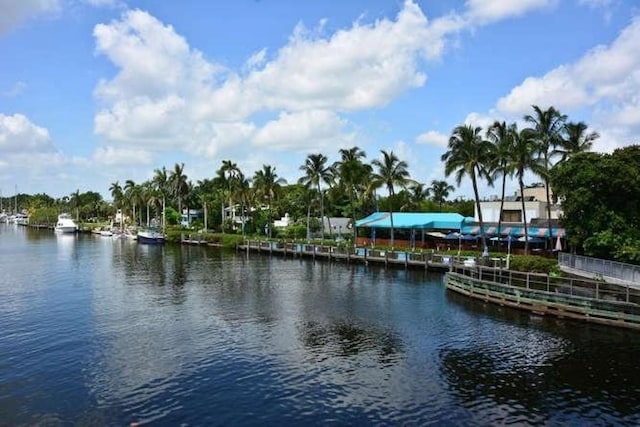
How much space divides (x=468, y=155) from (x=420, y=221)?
1925cm

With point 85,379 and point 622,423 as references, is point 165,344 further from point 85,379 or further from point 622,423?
point 622,423

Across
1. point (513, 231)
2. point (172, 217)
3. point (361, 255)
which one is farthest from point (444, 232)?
point (172, 217)

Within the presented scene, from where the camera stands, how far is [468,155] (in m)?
60.4

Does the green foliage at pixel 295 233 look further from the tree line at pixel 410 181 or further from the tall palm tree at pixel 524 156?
the tall palm tree at pixel 524 156

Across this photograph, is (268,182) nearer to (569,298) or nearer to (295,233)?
(295,233)

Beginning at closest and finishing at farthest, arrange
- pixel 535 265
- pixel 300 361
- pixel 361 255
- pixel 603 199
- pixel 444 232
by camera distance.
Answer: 1. pixel 300 361
2. pixel 603 199
3. pixel 535 265
4. pixel 361 255
5. pixel 444 232

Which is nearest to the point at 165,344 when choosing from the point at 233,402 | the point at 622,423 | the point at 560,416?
the point at 233,402

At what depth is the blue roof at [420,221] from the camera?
74812 millimetres

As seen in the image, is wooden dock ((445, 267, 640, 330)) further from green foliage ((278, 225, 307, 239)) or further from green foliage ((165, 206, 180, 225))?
green foliage ((165, 206, 180, 225))

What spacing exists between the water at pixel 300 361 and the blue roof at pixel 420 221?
91.9 ft

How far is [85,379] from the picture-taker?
949 inches

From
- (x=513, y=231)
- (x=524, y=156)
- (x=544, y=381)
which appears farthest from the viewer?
(x=513, y=231)

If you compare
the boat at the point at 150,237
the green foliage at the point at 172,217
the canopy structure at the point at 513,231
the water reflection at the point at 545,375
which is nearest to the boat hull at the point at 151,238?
the boat at the point at 150,237

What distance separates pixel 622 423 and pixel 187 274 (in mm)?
48463
